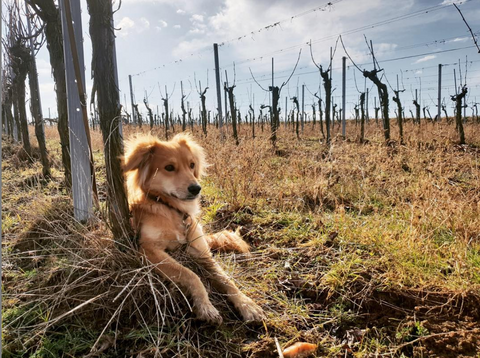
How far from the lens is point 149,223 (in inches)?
102

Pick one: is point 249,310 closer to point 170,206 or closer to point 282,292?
point 282,292

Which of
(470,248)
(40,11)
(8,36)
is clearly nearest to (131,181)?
(470,248)

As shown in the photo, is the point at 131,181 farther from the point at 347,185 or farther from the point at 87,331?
the point at 347,185

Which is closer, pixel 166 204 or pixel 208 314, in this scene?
pixel 208 314

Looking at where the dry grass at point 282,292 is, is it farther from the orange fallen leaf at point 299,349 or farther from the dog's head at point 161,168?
the dog's head at point 161,168

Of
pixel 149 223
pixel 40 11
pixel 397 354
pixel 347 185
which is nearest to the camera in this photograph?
pixel 397 354

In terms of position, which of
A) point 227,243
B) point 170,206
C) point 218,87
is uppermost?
point 218,87

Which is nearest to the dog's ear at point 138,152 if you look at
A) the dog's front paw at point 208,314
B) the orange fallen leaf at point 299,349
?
the dog's front paw at point 208,314

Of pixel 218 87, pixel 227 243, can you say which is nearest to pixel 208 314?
pixel 227 243

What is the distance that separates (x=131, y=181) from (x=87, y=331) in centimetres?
122

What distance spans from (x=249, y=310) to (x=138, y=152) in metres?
1.51

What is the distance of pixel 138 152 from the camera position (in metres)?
2.69

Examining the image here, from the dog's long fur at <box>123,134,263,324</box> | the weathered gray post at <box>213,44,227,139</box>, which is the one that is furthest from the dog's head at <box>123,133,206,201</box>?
the weathered gray post at <box>213,44,227,139</box>

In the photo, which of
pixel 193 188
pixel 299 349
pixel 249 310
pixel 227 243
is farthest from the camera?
pixel 227 243
